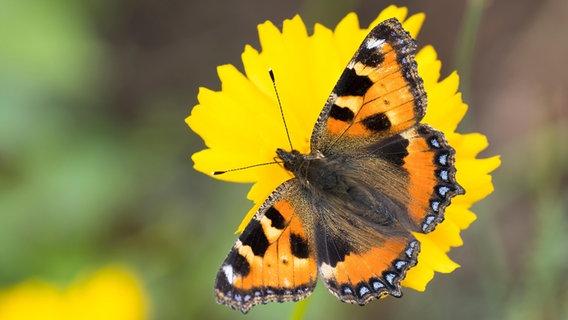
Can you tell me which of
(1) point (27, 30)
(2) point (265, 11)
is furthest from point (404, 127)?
(2) point (265, 11)

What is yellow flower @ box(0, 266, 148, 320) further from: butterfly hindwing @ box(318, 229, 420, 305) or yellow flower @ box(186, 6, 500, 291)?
butterfly hindwing @ box(318, 229, 420, 305)

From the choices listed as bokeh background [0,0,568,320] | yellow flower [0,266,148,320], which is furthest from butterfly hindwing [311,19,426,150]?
yellow flower [0,266,148,320]

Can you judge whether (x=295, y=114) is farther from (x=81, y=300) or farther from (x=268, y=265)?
(x=81, y=300)

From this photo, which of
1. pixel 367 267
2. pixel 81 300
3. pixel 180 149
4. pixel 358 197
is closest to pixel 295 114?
pixel 358 197

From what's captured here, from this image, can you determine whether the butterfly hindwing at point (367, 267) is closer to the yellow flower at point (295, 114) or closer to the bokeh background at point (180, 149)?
the yellow flower at point (295, 114)

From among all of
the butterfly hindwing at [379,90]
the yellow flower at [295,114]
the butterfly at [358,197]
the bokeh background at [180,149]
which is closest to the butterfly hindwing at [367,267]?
the butterfly at [358,197]

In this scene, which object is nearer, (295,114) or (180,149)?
(295,114)
